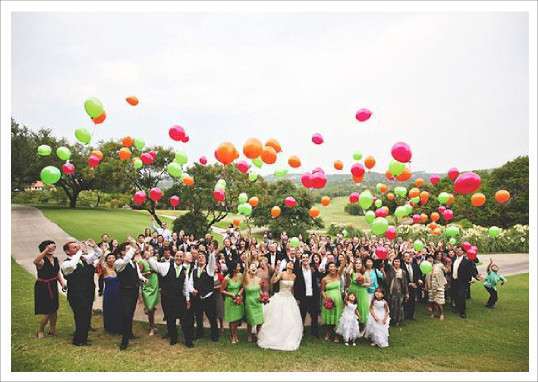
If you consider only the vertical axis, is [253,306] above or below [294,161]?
below

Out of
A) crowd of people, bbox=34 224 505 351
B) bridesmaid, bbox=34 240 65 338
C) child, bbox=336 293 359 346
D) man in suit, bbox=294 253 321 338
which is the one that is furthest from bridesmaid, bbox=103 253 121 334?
child, bbox=336 293 359 346

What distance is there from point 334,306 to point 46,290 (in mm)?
4999

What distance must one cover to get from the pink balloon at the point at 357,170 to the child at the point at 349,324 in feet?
11.4

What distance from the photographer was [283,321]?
6273 millimetres

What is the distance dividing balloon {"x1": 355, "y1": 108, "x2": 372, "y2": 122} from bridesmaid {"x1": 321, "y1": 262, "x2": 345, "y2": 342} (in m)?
3.62

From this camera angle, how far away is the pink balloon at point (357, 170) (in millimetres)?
9042

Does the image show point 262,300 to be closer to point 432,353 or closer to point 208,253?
point 208,253

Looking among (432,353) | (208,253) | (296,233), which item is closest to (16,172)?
(296,233)

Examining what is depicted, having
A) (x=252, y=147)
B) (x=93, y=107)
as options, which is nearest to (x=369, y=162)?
(x=252, y=147)

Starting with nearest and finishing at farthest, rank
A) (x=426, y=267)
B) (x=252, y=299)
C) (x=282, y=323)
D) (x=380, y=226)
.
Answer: (x=282, y=323) → (x=252, y=299) → (x=380, y=226) → (x=426, y=267)

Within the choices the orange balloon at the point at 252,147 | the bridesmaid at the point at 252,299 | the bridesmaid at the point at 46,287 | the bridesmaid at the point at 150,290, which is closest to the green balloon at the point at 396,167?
the orange balloon at the point at 252,147

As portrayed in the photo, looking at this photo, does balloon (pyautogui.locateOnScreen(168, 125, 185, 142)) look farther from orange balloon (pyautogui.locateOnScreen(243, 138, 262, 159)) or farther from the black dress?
the black dress

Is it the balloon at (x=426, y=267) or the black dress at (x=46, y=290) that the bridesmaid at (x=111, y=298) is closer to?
the black dress at (x=46, y=290)

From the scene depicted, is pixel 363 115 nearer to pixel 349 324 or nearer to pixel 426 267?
A: pixel 426 267
